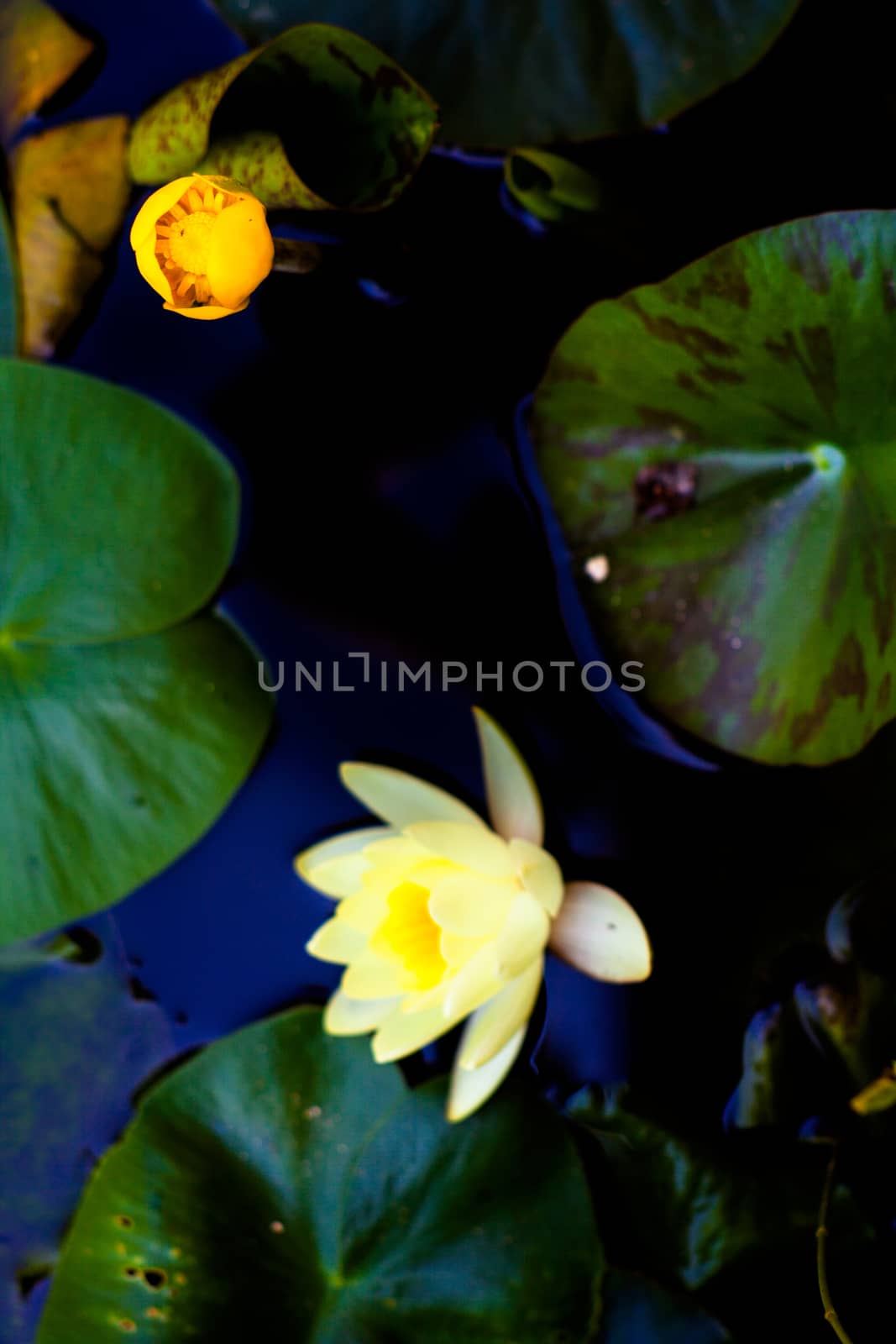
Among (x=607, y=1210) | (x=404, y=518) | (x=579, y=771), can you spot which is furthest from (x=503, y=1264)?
(x=404, y=518)

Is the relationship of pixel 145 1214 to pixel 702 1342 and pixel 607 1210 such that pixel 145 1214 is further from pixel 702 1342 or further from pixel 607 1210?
pixel 702 1342

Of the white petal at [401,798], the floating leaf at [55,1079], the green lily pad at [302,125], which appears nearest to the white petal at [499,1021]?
the white petal at [401,798]

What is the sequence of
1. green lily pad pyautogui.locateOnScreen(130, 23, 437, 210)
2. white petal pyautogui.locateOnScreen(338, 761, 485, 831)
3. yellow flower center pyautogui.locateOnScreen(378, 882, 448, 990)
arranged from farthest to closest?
white petal pyautogui.locateOnScreen(338, 761, 485, 831) < yellow flower center pyautogui.locateOnScreen(378, 882, 448, 990) < green lily pad pyautogui.locateOnScreen(130, 23, 437, 210)

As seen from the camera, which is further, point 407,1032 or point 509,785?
point 509,785

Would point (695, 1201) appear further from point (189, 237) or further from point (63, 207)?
point (63, 207)

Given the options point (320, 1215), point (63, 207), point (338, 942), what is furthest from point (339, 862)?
point (63, 207)

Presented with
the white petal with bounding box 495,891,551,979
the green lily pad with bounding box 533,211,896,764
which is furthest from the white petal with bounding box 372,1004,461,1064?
the green lily pad with bounding box 533,211,896,764

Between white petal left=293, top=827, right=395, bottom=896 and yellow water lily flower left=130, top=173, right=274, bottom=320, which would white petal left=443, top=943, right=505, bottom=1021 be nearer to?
white petal left=293, top=827, right=395, bottom=896
